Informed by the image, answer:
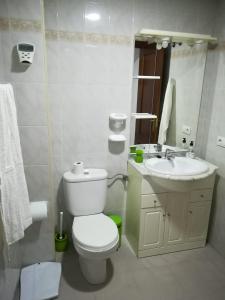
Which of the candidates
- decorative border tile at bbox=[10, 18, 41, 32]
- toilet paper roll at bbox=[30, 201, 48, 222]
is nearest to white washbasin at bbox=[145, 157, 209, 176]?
toilet paper roll at bbox=[30, 201, 48, 222]

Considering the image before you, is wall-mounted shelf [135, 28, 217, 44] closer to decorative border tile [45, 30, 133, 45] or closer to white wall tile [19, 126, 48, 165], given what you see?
decorative border tile [45, 30, 133, 45]

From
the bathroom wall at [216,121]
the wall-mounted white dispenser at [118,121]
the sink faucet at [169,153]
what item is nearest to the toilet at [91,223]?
the wall-mounted white dispenser at [118,121]

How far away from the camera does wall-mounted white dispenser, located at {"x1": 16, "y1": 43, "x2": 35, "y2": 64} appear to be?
58.8 inches

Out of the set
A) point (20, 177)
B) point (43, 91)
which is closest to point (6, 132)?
point (20, 177)

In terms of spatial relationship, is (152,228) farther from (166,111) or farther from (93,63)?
(93,63)

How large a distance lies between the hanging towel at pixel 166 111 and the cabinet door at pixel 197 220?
2.25 feet

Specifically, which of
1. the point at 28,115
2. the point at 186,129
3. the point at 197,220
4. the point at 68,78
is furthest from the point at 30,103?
the point at 197,220

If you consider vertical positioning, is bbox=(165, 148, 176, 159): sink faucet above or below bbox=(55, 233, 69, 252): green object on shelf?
above

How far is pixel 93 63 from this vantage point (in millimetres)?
1915

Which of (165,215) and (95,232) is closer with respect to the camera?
(95,232)

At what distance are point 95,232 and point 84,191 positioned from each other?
37 cm

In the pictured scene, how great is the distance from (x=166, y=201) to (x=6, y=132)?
140cm

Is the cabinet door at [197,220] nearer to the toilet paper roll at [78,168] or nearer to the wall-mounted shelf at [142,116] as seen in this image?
the wall-mounted shelf at [142,116]

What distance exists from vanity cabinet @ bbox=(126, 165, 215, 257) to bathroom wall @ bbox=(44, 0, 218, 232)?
466mm
